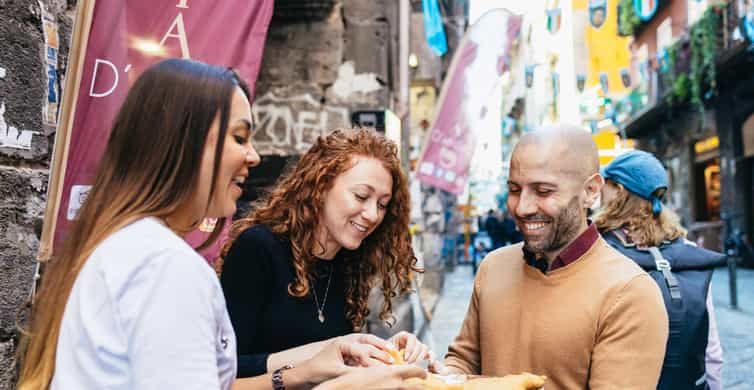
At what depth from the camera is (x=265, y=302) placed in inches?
81.7

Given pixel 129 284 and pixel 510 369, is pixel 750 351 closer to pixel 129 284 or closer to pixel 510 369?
pixel 510 369

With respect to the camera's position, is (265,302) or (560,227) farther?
(265,302)

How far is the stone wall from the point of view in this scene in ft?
6.83

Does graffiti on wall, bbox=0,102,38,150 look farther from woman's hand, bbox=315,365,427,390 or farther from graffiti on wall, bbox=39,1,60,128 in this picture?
woman's hand, bbox=315,365,427,390

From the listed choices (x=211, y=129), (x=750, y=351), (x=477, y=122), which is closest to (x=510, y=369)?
(x=211, y=129)

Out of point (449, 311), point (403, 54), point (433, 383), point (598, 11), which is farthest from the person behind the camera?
point (449, 311)

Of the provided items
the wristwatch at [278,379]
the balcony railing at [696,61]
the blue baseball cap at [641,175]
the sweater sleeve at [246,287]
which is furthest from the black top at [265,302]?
the balcony railing at [696,61]

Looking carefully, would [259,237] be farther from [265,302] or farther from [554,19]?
[554,19]

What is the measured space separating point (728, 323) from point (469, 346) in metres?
7.39

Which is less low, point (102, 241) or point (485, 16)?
point (485, 16)

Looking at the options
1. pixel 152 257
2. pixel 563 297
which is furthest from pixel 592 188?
pixel 152 257

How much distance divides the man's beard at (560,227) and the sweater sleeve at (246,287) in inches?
34.5

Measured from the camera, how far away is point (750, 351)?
6516 mm

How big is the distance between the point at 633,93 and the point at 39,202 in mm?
24010
